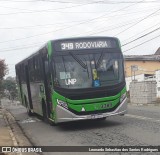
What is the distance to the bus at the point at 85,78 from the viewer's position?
14.2 meters

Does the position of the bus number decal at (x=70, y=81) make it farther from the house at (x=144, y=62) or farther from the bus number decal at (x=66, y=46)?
the house at (x=144, y=62)

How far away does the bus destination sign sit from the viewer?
48.0 ft

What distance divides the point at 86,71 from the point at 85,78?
9.9 inches

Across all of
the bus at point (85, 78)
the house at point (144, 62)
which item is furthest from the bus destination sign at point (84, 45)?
the house at point (144, 62)

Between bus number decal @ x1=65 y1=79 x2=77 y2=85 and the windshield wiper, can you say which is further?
the windshield wiper

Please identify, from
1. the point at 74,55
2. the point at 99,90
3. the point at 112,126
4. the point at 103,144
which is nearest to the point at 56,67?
the point at 74,55

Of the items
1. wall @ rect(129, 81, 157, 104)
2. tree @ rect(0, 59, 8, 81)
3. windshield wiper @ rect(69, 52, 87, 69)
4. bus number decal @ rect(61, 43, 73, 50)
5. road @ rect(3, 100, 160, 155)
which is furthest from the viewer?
tree @ rect(0, 59, 8, 81)

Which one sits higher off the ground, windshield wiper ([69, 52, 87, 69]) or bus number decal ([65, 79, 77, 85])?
windshield wiper ([69, 52, 87, 69])

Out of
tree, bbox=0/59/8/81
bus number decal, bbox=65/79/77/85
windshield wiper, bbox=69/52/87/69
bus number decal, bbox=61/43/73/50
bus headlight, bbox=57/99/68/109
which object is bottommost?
bus headlight, bbox=57/99/68/109

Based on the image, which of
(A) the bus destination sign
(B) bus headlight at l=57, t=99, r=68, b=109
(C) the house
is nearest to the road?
(B) bus headlight at l=57, t=99, r=68, b=109

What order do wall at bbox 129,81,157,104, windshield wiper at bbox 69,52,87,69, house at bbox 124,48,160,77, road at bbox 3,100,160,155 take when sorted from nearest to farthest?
road at bbox 3,100,160,155, windshield wiper at bbox 69,52,87,69, wall at bbox 129,81,157,104, house at bbox 124,48,160,77

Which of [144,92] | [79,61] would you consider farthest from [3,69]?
[79,61]

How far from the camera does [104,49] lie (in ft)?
48.8

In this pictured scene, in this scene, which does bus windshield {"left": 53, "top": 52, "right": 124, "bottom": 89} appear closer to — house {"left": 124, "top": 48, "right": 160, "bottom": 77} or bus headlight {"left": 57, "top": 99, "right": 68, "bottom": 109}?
bus headlight {"left": 57, "top": 99, "right": 68, "bottom": 109}
